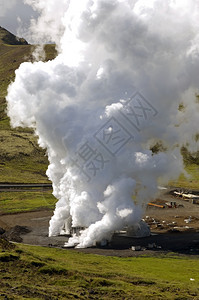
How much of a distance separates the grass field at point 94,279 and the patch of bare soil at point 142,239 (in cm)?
902

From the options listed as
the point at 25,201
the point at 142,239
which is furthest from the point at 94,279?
the point at 25,201

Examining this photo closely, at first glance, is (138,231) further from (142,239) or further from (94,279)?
(94,279)

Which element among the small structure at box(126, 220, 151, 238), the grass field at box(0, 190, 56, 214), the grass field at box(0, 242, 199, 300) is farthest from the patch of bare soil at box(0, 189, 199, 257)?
the grass field at box(0, 242, 199, 300)

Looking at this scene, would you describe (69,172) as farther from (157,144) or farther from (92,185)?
(157,144)

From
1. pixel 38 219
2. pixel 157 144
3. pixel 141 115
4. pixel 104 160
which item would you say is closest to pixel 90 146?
pixel 104 160

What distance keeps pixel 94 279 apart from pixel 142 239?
32459 mm

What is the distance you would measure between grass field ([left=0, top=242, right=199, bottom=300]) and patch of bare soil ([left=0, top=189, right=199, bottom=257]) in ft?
29.6

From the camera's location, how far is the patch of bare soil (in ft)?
193

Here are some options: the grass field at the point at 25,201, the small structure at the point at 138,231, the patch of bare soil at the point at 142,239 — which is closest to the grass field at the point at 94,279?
the patch of bare soil at the point at 142,239

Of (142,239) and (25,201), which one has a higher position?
(25,201)

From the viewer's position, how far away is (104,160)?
65.8 meters

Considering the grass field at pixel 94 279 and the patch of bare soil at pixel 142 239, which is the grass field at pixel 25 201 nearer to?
the patch of bare soil at pixel 142 239

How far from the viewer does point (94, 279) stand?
3528cm

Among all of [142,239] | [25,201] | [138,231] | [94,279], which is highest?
[25,201]
